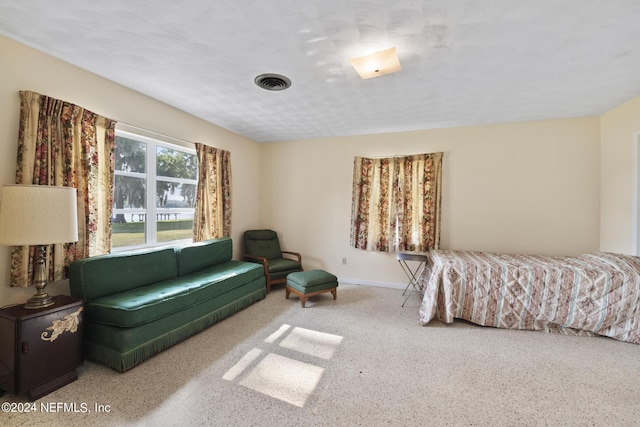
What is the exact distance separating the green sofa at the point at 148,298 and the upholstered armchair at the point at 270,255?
2.06 feet

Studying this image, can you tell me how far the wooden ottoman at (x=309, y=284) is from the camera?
328cm

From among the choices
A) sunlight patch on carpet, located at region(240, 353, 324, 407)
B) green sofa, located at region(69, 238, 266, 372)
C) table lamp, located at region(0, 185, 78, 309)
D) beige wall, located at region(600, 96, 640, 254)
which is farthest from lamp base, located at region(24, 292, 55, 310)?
beige wall, located at region(600, 96, 640, 254)

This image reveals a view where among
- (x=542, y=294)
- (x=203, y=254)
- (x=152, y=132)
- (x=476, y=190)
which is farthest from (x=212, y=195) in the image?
(x=542, y=294)

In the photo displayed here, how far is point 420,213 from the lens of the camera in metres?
3.89

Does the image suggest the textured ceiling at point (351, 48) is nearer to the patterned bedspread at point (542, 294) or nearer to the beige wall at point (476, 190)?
the beige wall at point (476, 190)

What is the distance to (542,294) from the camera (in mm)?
2600

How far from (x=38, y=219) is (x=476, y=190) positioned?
459 centimetres

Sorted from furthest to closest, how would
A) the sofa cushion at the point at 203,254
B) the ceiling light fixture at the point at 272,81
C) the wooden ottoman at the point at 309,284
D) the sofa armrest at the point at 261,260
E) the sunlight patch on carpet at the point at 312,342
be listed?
the sofa armrest at the point at 261,260 → the wooden ottoman at the point at 309,284 → the sofa cushion at the point at 203,254 → the ceiling light fixture at the point at 272,81 → the sunlight patch on carpet at the point at 312,342

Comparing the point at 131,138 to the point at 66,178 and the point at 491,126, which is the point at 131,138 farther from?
the point at 491,126

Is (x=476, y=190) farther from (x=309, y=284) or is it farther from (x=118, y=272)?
(x=118, y=272)

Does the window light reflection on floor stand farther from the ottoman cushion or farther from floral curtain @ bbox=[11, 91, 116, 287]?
floral curtain @ bbox=[11, 91, 116, 287]

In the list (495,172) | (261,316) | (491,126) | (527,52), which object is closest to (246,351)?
(261,316)

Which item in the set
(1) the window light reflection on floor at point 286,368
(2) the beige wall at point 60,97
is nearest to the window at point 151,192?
(2) the beige wall at point 60,97

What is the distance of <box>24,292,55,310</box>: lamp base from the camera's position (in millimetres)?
1738
